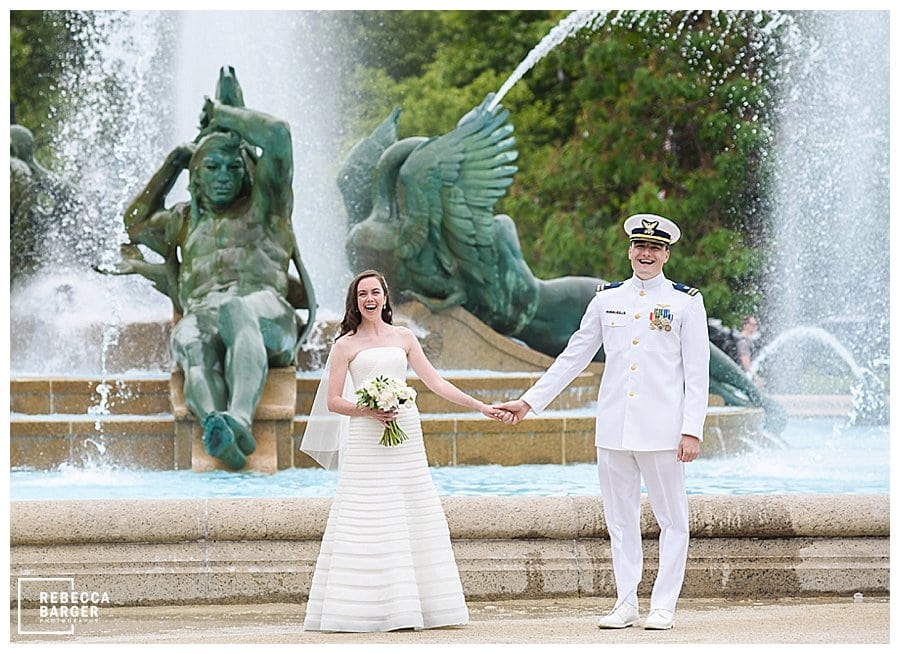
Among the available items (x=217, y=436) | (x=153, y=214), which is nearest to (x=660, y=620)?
(x=217, y=436)

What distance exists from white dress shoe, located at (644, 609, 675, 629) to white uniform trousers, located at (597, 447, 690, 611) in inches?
0.8

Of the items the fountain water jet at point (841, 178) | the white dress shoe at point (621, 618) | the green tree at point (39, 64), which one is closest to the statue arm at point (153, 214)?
the white dress shoe at point (621, 618)

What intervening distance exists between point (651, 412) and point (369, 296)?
1257 mm

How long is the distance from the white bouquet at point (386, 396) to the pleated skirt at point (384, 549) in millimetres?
70

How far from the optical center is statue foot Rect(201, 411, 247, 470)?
984 centimetres

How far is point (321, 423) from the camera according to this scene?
668 centimetres

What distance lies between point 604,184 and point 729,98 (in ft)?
8.82

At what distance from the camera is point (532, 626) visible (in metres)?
6.24

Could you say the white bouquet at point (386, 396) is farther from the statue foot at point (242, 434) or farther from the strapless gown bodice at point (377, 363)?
the statue foot at point (242, 434)

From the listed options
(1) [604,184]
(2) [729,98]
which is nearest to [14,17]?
(1) [604,184]

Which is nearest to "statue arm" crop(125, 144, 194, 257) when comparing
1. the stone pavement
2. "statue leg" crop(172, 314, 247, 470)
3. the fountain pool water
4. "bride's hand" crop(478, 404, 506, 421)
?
"statue leg" crop(172, 314, 247, 470)

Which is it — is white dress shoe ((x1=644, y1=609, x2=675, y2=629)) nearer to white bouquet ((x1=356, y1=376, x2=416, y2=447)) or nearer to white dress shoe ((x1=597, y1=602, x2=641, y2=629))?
white dress shoe ((x1=597, y1=602, x2=641, y2=629))

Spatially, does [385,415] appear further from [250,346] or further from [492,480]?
[250,346]

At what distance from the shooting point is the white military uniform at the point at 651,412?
6285mm
